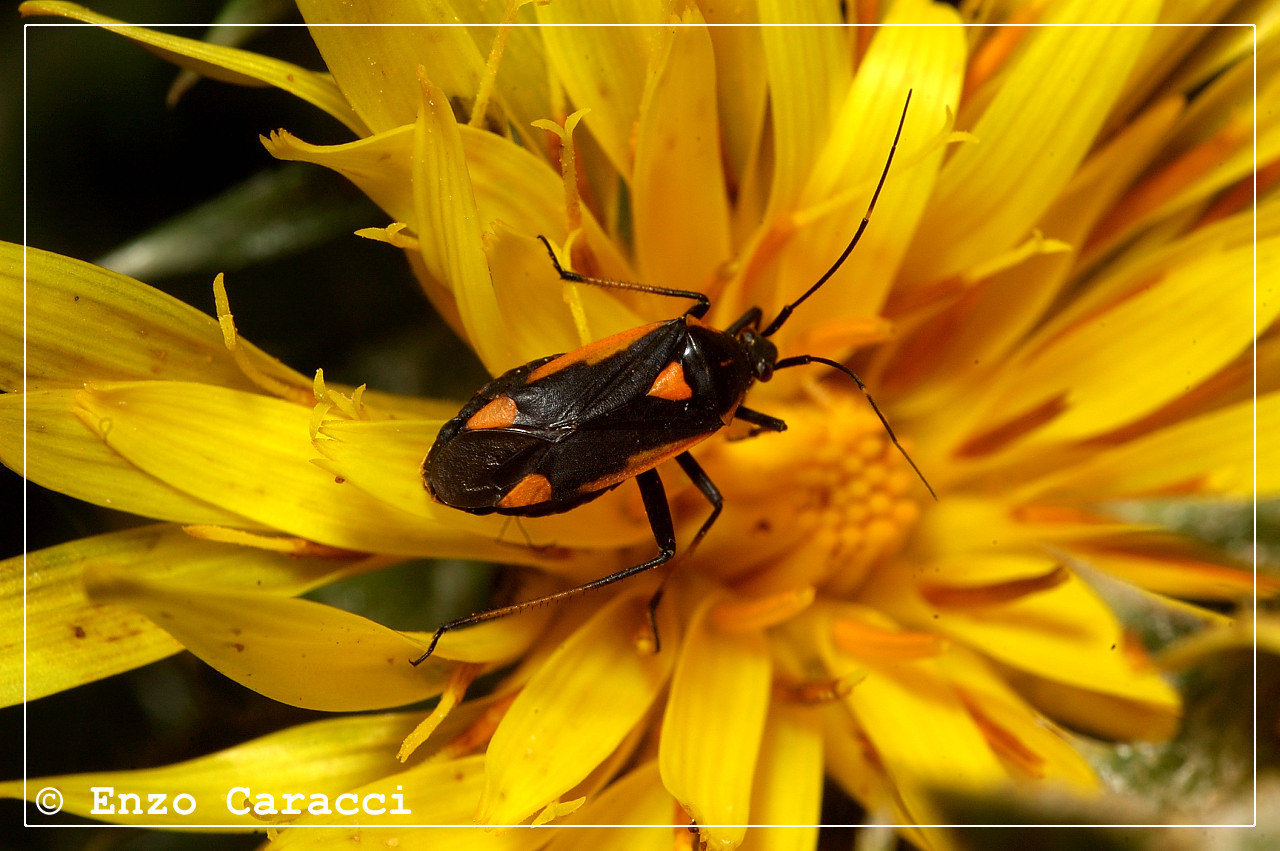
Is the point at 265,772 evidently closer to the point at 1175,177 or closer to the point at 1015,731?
the point at 1015,731

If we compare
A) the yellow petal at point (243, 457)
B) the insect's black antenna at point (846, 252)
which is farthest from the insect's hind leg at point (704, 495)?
the yellow petal at point (243, 457)

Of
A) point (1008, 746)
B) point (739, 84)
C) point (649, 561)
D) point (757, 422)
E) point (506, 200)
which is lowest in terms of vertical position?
point (1008, 746)

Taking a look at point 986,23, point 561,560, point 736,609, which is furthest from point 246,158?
point 986,23

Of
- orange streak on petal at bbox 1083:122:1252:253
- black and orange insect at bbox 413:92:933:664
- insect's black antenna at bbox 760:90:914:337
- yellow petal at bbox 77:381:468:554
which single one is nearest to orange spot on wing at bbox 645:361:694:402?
black and orange insect at bbox 413:92:933:664

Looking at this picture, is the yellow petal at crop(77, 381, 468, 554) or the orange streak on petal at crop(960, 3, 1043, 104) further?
the orange streak on petal at crop(960, 3, 1043, 104)

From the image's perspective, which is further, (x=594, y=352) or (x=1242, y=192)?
(x=1242, y=192)

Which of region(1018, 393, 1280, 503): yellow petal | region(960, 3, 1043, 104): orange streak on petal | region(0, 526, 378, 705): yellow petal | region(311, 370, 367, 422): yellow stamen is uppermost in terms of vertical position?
region(960, 3, 1043, 104): orange streak on petal

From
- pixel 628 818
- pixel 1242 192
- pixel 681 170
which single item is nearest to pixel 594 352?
→ pixel 681 170

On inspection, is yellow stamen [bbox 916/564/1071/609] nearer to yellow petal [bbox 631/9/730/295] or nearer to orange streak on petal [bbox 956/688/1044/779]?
orange streak on petal [bbox 956/688/1044/779]
